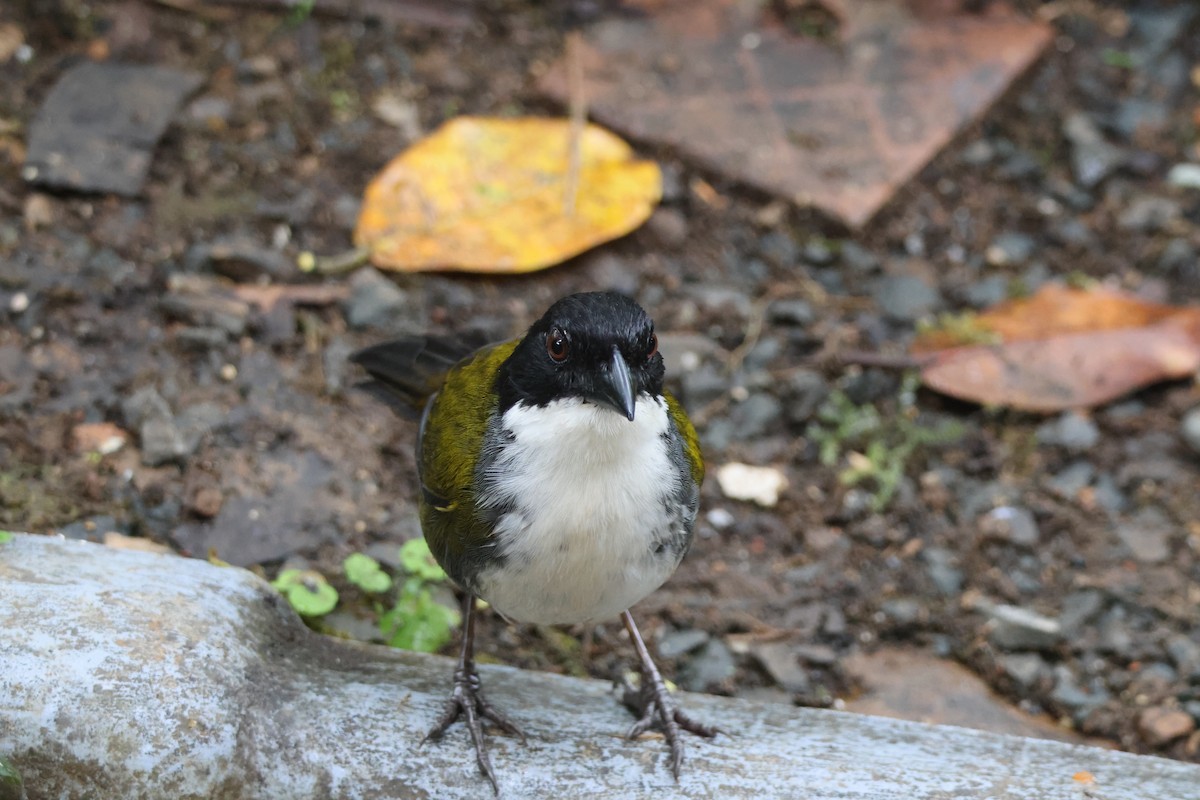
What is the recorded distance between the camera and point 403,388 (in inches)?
165

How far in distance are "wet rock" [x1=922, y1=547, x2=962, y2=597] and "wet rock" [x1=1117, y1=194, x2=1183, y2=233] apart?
1.97m

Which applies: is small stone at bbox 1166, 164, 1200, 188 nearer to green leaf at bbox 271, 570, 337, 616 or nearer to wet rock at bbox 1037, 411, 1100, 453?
wet rock at bbox 1037, 411, 1100, 453

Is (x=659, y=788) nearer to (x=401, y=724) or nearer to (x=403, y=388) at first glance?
(x=401, y=724)

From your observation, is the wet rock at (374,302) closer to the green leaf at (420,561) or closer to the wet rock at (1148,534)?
the green leaf at (420,561)

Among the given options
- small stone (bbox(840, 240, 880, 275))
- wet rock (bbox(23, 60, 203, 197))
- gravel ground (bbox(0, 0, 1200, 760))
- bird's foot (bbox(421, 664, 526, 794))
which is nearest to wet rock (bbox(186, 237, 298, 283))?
gravel ground (bbox(0, 0, 1200, 760))

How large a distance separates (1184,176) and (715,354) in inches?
93.0

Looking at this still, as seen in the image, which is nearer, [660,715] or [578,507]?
[578,507]

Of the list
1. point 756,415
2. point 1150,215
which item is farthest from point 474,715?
point 1150,215

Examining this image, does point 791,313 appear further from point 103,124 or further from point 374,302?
point 103,124

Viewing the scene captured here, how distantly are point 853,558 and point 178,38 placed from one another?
11.5ft

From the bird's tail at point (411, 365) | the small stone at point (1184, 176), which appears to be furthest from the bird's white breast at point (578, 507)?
the small stone at point (1184, 176)

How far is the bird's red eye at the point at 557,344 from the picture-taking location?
3115 mm

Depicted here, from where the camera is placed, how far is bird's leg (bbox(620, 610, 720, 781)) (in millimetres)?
3385

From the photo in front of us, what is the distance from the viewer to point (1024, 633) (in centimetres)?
443
